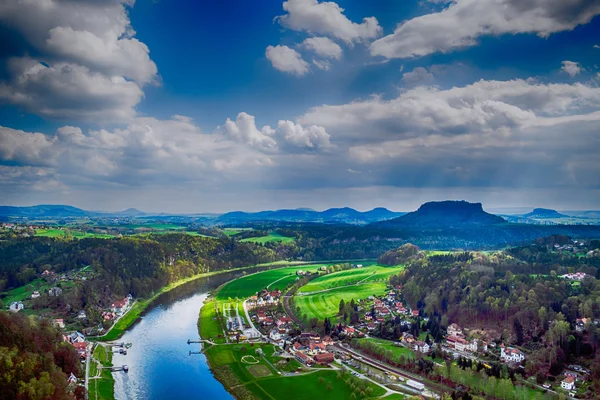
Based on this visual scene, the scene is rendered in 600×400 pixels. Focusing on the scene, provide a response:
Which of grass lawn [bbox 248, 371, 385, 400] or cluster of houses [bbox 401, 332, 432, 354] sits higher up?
cluster of houses [bbox 401, 332, 432, 354]

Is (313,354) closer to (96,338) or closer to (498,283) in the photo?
(96,338)

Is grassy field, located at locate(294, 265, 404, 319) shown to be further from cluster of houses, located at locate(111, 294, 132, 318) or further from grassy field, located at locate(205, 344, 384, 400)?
cluster of houses, located at locate(111, 294, 132, 318)

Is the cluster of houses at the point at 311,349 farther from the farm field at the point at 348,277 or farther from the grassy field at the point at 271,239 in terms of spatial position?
the grassy field at the point at 271,239

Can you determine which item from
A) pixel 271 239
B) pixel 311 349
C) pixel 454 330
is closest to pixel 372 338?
pixel 311 349

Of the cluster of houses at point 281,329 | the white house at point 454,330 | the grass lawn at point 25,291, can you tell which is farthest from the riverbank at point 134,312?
the white house at point 454,330

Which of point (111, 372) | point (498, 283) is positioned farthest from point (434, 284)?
point (111, 372)

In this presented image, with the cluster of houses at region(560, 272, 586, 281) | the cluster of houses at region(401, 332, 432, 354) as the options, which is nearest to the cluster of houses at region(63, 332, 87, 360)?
the cluster of houses at region(401, 332, 432, 354)
